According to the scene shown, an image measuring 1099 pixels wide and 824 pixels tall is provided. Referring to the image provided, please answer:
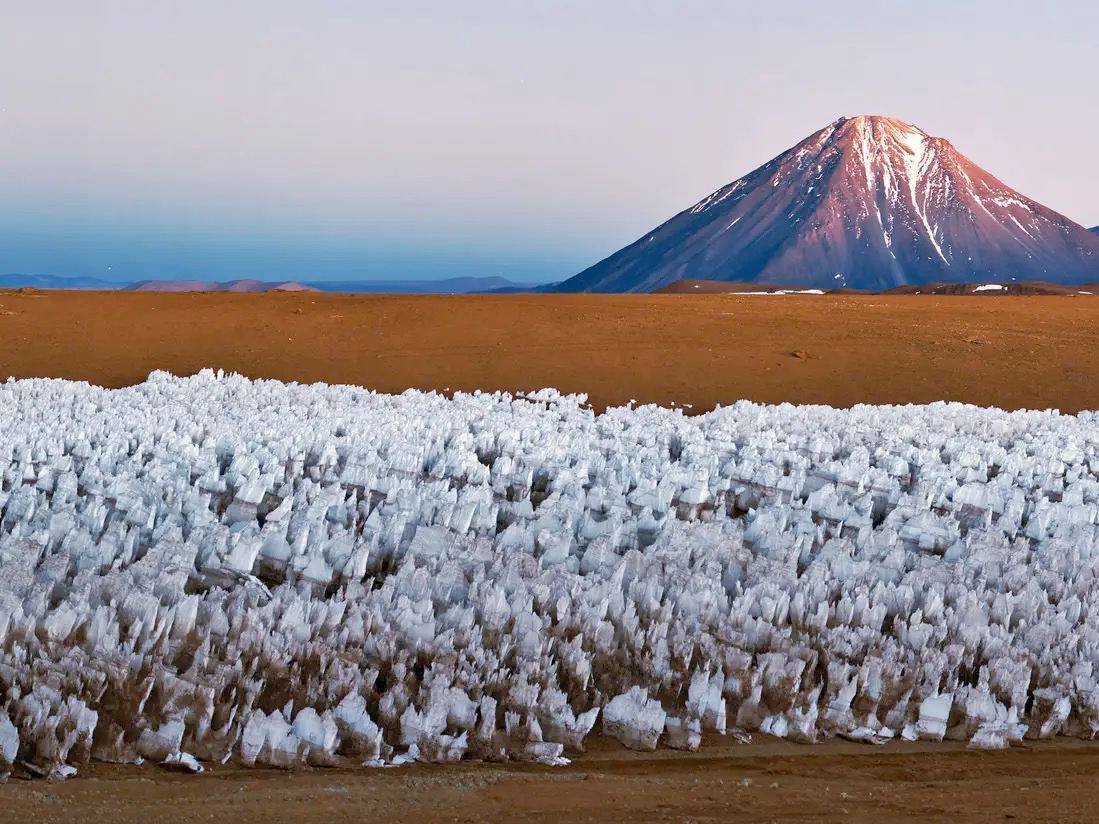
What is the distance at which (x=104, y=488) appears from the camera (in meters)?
7.18

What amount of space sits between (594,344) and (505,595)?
1336 cm

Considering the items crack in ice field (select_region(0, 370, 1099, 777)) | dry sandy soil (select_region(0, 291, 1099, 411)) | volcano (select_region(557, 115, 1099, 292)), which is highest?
volcano (select_region(557, 115, 1099, 292))

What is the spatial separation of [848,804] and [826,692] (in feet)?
2.90

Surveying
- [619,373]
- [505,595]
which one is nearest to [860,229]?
[619,373]

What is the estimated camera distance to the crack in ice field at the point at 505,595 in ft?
13.4

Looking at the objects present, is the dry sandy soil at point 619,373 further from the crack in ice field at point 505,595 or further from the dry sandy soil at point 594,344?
the crack in ice field at point 505,595

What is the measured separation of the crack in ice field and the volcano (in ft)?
441

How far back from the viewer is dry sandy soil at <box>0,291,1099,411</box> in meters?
15.6

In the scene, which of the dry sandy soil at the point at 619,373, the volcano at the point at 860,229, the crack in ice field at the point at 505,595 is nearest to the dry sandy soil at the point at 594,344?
the dry sandy soil at the point at 619,373

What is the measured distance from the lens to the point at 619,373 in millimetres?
16094

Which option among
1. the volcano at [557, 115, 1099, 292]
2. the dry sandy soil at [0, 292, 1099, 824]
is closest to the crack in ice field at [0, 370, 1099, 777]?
the dry sandy soil at [0, 292, 1099, 824]

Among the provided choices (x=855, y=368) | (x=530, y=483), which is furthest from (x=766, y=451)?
(x=855, y=368)

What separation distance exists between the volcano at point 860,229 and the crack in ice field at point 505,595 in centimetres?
13445

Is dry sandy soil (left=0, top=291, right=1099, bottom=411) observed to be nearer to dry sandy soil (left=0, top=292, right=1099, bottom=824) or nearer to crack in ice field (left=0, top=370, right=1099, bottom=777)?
dry sandy soil (left=0, top=292, right=1099, bottom=824)
